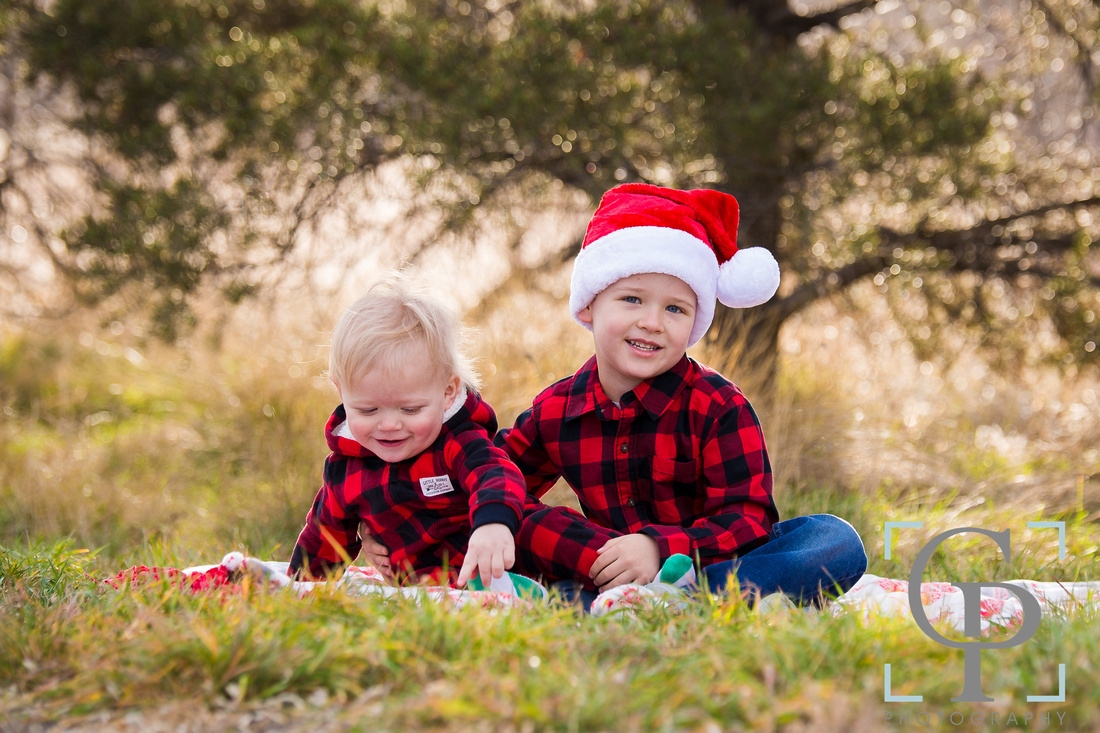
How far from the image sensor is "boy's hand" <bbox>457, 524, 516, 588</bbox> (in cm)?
218

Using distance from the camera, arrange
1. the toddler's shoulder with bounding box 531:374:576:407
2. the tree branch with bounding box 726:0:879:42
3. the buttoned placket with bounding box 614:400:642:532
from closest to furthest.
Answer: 1. the buttoned placket with bounding box 614:400:642:532
2. the toddler's shoulder with bounding box 531:374:576:407
3. the tree branch with bounding box 726:0:879:42

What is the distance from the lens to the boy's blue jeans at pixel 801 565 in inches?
94.3

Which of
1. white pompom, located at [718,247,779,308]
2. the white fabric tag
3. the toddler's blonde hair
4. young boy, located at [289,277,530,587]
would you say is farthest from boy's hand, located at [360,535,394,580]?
white pompom, located at [718,247,779,308]

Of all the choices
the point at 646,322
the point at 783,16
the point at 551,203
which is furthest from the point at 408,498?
the point at 783,16

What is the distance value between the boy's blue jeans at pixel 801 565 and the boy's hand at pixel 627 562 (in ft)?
0.33

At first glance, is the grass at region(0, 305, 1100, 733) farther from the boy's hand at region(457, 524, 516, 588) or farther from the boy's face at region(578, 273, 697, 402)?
the boy's face at region(578, 273, 697, 402)

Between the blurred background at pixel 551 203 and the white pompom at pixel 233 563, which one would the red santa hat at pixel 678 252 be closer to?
the white pompom at pixel 233 563

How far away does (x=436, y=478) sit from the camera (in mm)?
2492

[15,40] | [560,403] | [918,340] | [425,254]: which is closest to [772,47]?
[918,340]

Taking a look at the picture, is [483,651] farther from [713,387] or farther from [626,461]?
[713,387]

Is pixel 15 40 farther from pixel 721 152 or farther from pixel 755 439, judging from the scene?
pixel 755 439

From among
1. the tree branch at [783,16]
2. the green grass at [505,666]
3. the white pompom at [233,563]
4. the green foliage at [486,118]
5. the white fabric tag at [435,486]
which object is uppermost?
the tree branch at [783,16]

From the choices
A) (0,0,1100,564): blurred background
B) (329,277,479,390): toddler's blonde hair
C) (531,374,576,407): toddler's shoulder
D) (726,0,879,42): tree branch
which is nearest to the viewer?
(329,277,479,390): toddler's blonde hair

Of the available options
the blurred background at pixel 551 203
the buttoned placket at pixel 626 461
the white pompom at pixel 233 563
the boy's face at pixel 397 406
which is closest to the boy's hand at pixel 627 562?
the buttoned placket at pixel 626 461
